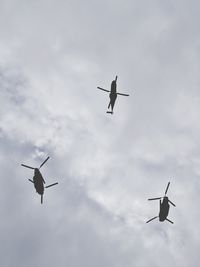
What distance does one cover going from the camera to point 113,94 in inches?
3723

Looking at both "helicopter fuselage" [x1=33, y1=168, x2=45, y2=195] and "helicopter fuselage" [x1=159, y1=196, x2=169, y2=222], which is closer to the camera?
"helicopter fuselage" [x1=33, y1=168, x2=45, y2=195]

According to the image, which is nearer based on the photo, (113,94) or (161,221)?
(161,221)

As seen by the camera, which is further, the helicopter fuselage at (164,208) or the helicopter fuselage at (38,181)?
the helicopter fuselage at (164,208)

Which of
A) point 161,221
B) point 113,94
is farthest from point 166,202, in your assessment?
point 113,94

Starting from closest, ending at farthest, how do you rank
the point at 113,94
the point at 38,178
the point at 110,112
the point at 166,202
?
the point at 38,178 → the point at 166,202 → the point at 113,94 → the point at 110,112

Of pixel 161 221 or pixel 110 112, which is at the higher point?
pixel 110 112

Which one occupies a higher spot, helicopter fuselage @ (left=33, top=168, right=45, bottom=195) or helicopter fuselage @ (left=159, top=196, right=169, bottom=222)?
helicopter fuselage @ (left=159, top=196, right=169, bottom=222)

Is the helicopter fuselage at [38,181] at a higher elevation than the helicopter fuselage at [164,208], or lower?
lower

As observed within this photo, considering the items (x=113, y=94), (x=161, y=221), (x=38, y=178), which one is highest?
(x=113, y=94)

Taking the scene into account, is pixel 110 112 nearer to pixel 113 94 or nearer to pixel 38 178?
pixel 113 94

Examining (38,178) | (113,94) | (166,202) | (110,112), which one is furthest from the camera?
(110,112)

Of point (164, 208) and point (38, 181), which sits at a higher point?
point (164, 208)

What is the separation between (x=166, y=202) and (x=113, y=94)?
83.9 ft

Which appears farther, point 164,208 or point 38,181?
point 164,208
